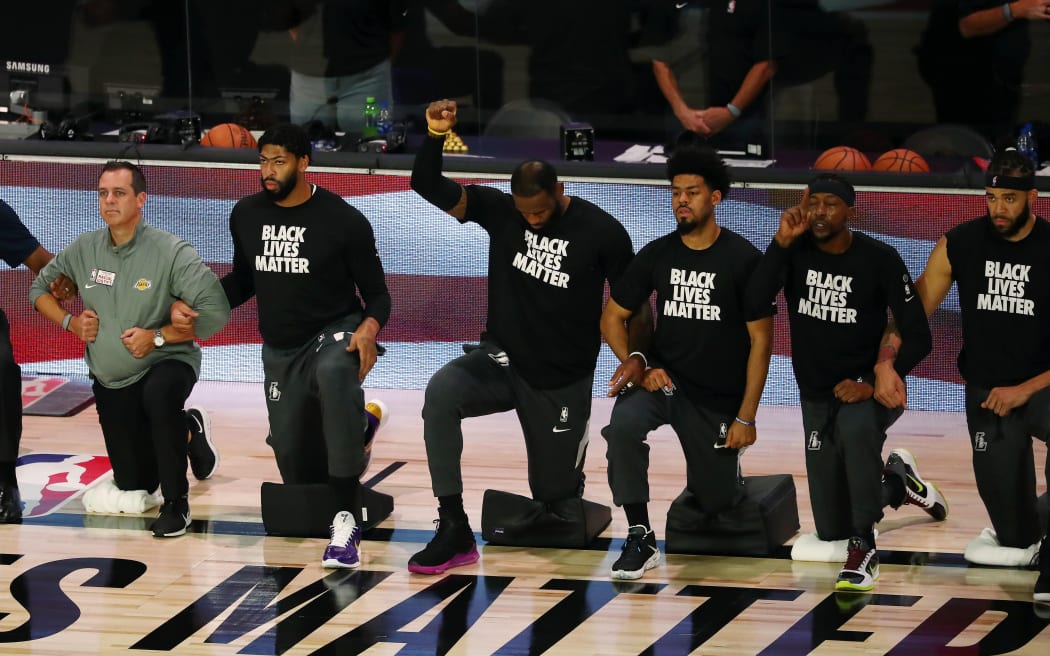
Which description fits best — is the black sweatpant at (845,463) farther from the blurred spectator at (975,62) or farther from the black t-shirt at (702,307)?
the blurred spectator at (975,62)

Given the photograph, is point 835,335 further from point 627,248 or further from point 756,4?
point 756,4

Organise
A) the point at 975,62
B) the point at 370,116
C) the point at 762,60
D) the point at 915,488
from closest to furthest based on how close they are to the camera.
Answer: the point at 915,488
the point at 762,60
the point at 975,62
the point at 370,116

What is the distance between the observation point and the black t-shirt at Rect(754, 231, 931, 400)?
652 centimetres

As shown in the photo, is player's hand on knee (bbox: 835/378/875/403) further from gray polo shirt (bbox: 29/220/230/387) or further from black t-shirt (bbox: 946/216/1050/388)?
gray polo shirt (bbox: 29/220/230/387)

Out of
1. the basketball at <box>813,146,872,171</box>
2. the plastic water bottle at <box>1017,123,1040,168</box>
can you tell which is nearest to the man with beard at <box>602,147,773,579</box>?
the basketball at <box>813,146,872,171</box>

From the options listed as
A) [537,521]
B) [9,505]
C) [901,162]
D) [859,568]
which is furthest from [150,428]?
[901,162]

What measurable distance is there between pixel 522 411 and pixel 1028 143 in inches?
159

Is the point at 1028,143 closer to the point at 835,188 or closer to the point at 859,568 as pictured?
the point at 835,188

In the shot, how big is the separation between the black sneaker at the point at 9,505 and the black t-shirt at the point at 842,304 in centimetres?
337

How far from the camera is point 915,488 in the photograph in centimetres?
720

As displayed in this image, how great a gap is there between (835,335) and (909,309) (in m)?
0.30

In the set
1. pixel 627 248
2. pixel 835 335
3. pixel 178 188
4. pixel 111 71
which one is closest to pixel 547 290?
pixel 627 248

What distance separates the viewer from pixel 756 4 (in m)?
10.1

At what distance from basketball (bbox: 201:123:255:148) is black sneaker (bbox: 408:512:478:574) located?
3823mm
